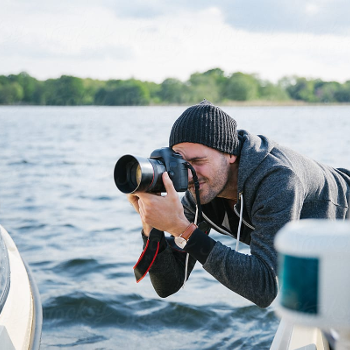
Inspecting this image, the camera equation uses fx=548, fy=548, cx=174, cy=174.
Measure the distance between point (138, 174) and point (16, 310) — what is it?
104cm

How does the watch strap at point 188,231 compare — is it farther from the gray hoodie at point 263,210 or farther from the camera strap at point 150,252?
the camera strap at point 150,252

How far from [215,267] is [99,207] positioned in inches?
280

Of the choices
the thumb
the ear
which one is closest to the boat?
the thumb

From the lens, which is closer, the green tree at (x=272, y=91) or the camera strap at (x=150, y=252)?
the camera strap at (x=150, y=252)

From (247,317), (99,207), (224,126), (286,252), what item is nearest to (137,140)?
(99,207)

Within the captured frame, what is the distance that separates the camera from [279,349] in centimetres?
201

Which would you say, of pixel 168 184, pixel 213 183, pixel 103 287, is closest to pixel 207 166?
pixel 213 183

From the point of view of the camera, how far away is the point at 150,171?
192 cm

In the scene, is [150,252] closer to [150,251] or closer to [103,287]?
[150,251]

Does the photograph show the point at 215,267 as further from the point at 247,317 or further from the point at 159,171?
the point at 247,317

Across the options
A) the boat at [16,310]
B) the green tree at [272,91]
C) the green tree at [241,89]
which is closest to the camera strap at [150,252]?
the boat at [16,310]

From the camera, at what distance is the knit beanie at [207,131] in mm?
2201

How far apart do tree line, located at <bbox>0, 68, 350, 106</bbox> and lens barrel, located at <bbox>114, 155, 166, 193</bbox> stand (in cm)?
2874

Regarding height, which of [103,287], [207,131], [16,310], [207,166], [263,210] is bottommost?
[103,287]
